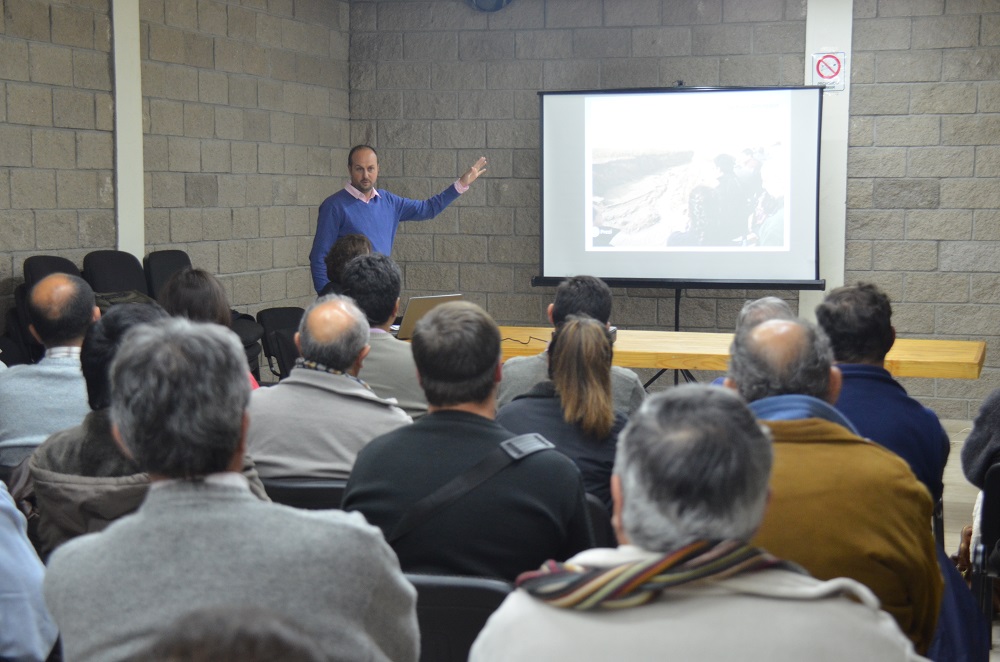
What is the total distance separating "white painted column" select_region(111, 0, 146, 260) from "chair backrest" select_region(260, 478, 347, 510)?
3435mm

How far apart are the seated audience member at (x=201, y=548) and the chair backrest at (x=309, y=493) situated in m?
0.77

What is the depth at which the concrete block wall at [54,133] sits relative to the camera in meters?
4.52

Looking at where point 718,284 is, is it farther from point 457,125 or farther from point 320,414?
point 320,414

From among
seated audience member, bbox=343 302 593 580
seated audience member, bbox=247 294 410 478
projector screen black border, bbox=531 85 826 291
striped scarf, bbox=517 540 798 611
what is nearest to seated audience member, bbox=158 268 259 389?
seated audience member, bbox=247 294 410 478

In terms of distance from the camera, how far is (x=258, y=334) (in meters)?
5.05

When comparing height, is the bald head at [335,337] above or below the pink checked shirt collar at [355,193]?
below

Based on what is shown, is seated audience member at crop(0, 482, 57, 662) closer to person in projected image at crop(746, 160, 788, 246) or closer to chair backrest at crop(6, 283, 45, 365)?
chair backrest at crop(6, 283, 45, 365)

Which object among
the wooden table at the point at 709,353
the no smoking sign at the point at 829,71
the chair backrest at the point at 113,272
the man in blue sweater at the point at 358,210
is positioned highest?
A: the no smoking sign at the point at 829,71

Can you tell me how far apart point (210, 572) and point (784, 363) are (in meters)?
1.12

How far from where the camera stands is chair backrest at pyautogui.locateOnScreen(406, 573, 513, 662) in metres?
1.50

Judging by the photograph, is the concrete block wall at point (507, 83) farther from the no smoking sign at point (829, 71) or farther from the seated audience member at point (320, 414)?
the seated audience member at point (320, 414)

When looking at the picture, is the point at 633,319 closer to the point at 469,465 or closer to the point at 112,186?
the point at 112,186

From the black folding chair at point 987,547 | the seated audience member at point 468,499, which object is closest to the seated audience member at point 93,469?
the seated audience member at point 468,499

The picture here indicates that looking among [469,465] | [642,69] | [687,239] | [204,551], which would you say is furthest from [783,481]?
[642,69]
